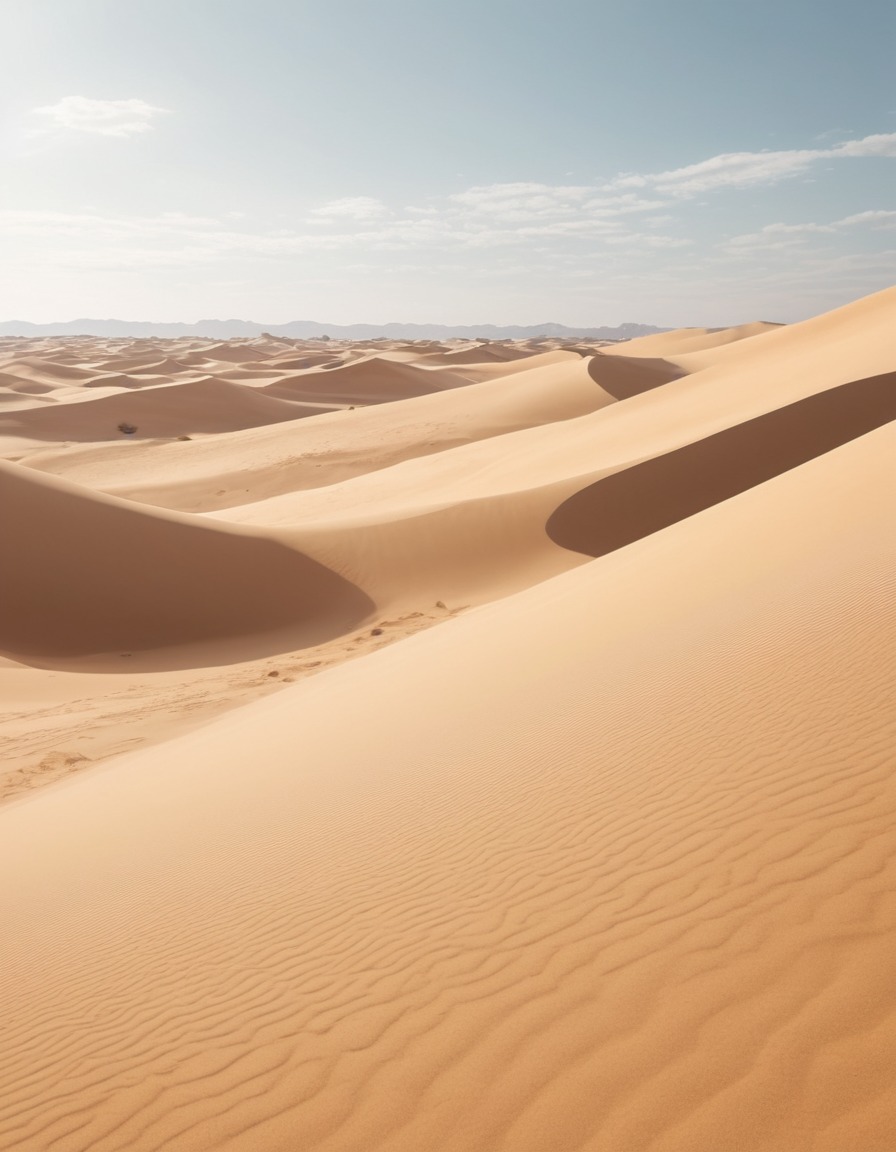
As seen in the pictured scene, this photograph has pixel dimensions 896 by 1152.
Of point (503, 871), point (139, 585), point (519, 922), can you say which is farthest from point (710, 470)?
point (519, 922)

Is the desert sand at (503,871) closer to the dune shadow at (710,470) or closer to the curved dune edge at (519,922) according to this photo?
the curved dune edge at (519,922)

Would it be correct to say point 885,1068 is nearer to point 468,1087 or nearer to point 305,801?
point 468,1087

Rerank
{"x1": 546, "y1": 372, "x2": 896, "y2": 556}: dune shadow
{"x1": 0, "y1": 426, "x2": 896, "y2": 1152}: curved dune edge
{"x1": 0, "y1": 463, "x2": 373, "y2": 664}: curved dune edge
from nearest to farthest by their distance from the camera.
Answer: {"x1": 0, "y1": 426, "x2": 896, "y2": 1152}: curved dune edge, {"x1": 0, "y1": 463, "x2": 373, "y2": 664}: curved dune edge, {"x1": 546, "y1": 372, "x2": 896, "y2": 556}: dune shadow

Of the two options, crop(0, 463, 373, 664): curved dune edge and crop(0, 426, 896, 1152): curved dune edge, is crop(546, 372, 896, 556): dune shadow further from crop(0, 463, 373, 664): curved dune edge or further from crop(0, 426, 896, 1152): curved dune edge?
crop(0, 426, 896, 1152): curved dune edge

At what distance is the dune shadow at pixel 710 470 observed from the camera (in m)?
15.8

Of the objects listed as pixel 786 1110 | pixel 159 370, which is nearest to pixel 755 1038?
pixel 786 1110

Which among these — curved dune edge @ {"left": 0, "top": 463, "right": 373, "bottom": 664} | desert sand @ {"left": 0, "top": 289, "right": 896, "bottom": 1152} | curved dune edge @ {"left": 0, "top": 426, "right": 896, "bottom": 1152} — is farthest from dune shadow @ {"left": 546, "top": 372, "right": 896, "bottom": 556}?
curved dune edge @ {"left": 0, "top": 426, "right": 896, "bottom": 1152}

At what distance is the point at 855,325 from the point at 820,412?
44.7 ft

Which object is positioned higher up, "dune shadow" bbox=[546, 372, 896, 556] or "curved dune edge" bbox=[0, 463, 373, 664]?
"dune shadow" bbox=[546, 372, 896, 556]

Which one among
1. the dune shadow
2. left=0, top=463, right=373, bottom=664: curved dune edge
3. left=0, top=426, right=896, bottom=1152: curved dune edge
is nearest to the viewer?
left=0, top=426, right=896, bottom=1152: curved dune edge

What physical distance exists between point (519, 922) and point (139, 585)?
12154 mm

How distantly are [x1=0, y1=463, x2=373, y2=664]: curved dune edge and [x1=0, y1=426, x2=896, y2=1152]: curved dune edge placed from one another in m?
7.40

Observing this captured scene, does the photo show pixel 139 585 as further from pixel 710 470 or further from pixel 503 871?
pixel 503 871

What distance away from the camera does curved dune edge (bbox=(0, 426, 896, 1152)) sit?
83.7 inches
